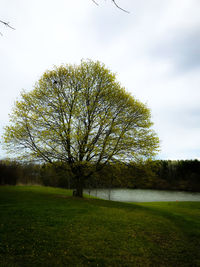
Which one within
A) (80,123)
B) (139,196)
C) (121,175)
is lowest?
(139,196)

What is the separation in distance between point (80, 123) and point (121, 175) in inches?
274

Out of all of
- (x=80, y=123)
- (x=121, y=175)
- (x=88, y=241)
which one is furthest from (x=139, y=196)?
(x=88, y=241)

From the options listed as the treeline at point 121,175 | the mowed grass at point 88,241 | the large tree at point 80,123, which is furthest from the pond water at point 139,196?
the mowed grass at point 88,241

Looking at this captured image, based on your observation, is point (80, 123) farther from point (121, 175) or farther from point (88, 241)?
point (88, 241)

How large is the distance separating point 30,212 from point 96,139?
8433mm

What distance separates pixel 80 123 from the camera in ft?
56.4

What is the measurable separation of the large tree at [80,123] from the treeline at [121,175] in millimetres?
1161

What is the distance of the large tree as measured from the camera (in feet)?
53.7

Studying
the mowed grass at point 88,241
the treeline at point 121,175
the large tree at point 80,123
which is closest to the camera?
the mowed grass at point 88,241

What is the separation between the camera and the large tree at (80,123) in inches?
644

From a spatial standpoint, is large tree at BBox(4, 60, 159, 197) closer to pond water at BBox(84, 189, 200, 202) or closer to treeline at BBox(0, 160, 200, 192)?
treeline at BBox(0, 160, 200, 192)

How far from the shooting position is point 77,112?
16.5 meters

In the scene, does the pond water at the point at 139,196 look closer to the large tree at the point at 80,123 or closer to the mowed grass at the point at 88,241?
the large tree at the point at 80,123

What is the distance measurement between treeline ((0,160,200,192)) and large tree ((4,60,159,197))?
3.81 feet
